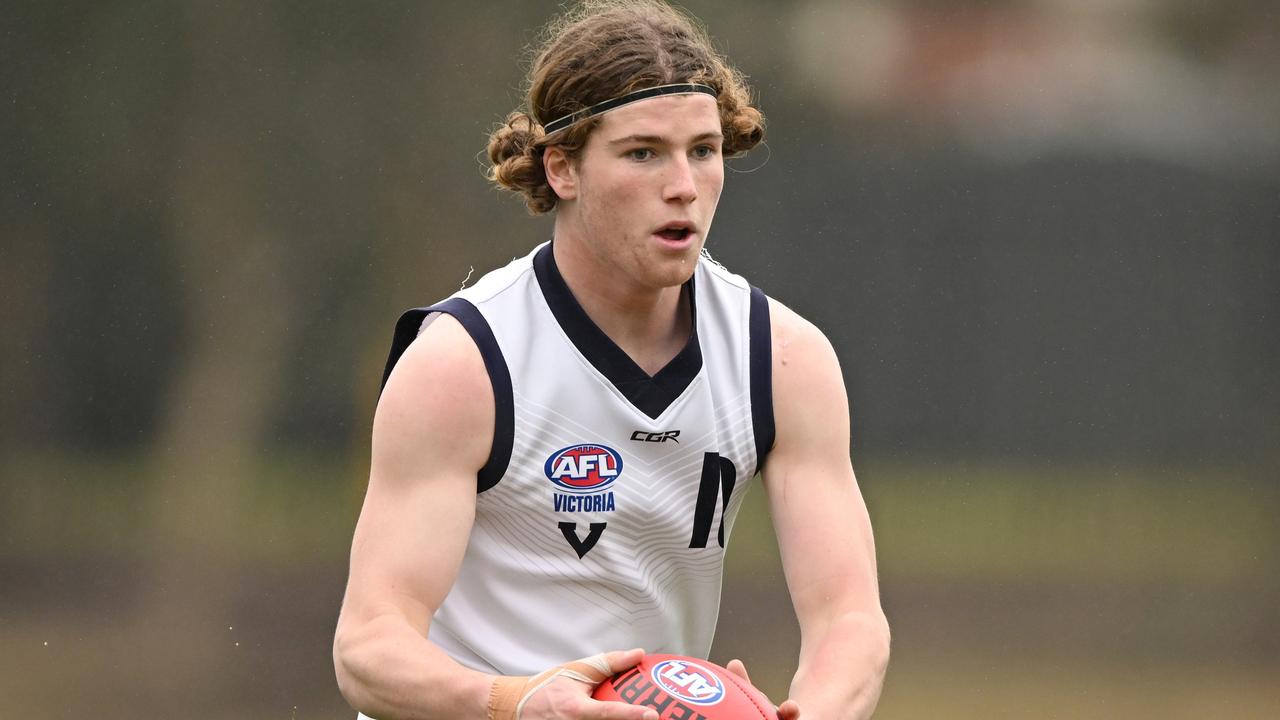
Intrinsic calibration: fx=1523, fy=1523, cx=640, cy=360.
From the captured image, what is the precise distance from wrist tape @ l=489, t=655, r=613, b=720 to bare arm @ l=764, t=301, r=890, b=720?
1.34 feet

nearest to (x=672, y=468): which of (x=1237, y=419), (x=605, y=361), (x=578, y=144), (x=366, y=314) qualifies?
(x=605, y=361)

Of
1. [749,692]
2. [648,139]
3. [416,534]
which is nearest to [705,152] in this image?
[648,139]

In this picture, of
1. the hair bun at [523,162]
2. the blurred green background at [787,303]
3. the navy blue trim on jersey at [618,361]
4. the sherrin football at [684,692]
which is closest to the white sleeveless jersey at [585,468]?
the navy blue trim on jersey at [618,361]

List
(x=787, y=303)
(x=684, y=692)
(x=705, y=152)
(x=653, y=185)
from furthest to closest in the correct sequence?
(x=787, y=303) < (x=705, y=152) < (x=653, y=185) < (x=684, y=692)

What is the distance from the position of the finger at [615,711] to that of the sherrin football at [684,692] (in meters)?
0.06

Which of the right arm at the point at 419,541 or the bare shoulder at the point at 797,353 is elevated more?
the bare shoulder at the point at 797,353

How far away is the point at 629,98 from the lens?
2.89 metres

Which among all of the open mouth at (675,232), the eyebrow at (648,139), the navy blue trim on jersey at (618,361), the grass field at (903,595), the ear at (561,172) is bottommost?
the grass field at (903,595)

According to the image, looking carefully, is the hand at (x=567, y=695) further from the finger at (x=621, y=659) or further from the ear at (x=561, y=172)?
the ear at (x=561, y=172)

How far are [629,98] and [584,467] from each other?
0.71 m

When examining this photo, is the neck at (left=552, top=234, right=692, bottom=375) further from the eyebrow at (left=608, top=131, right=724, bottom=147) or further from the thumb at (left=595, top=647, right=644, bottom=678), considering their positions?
the thumb at (left=595, top=647, right=644, bottom=678)

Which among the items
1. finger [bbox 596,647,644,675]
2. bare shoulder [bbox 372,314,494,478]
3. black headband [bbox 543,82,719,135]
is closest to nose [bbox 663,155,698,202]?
black headband [bbox 543,82,719,135]

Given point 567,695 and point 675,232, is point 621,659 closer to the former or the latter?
point 567,695

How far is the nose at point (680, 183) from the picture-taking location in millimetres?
2795
